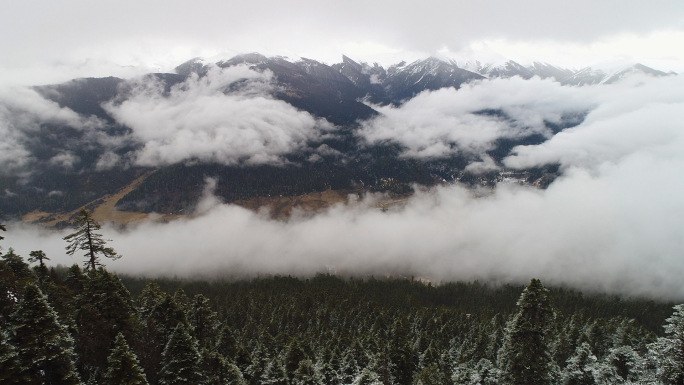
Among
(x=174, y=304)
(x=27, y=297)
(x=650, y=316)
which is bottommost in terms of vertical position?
(x=650, y=316)

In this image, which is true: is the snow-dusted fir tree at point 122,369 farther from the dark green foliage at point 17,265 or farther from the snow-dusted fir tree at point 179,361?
the dark green foliage at point 17,265

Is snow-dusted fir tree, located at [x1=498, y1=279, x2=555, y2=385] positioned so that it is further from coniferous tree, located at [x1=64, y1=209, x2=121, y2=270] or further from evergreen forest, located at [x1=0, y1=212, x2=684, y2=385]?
coniferous tree, located at [x1=64, y1=209, x2=121, y2=270]

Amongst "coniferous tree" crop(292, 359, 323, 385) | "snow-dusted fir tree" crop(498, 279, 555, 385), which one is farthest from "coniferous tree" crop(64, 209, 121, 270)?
"snow-dusted fir tree" crop(498, 279, 555, 385)

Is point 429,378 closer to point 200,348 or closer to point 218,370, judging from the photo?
point 218,370

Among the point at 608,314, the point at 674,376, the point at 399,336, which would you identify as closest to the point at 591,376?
the point at 399,336

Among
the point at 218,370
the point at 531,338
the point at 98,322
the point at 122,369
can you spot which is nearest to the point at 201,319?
the point at 218,370

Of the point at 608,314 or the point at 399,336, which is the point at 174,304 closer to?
the point at 399,336

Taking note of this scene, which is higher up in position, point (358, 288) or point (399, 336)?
point (399, 336)

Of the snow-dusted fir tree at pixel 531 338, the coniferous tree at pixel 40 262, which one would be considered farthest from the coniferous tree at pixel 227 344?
the snow-dusted fir tree at pixel 531 338
